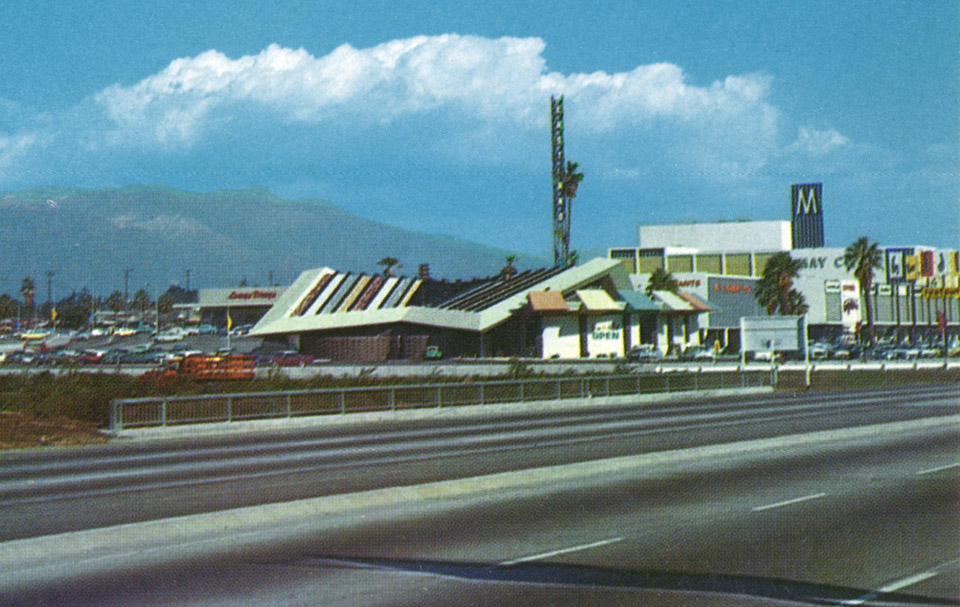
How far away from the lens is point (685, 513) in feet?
40.1

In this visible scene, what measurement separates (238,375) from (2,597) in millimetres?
32600

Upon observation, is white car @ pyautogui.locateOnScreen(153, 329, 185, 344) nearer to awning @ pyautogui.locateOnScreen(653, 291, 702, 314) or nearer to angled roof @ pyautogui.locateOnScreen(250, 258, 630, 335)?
angled roof @ pyautogui.locateOnScreen(250, 258, 630, 335)

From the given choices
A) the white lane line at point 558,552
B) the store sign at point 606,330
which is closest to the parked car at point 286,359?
the store sign at point 606,330

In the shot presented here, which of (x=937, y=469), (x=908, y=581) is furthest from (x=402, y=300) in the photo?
(x=908, y=581)

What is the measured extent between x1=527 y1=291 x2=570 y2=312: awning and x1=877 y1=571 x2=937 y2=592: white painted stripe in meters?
76.8

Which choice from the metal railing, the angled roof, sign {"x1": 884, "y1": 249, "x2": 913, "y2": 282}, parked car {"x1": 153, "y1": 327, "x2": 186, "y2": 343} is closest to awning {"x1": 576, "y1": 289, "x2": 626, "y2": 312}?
the angled roof

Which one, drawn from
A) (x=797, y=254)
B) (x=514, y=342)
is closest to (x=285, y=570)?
(x=514, y=342)

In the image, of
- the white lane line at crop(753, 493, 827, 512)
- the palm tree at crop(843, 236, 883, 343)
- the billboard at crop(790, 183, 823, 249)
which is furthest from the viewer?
the billboard at crop(790, 183, 823, 249)

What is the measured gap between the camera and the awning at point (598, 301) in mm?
88062

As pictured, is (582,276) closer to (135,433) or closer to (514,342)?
(514,342)

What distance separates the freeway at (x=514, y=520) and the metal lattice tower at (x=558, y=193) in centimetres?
9070

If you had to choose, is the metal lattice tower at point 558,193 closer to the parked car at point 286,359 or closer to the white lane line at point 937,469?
the parked car at point 286,359

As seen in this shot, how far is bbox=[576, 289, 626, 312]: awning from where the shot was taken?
289 ft

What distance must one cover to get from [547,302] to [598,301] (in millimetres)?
5230
